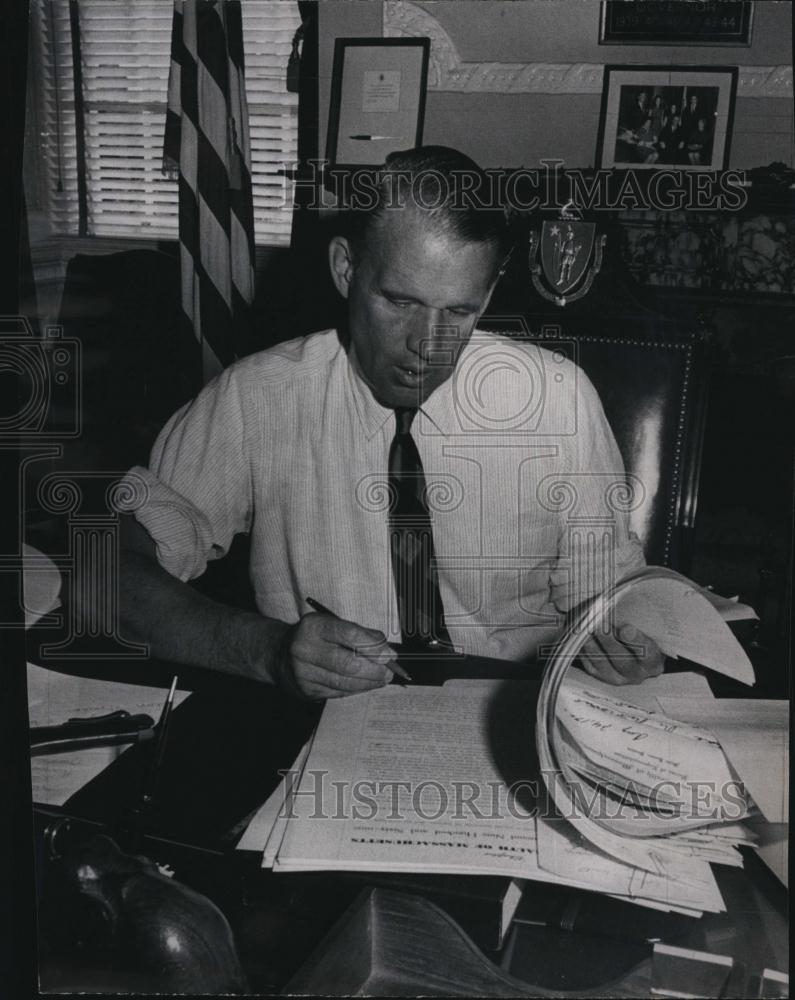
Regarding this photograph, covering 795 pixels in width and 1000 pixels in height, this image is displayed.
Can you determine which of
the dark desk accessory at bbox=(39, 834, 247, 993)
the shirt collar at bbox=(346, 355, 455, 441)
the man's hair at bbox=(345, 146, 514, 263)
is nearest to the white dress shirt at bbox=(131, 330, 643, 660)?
the shirt collar at bbox=(346, 355, 455, 441)

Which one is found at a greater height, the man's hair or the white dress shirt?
the man's hair

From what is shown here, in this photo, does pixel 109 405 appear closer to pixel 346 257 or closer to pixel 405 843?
pixel 346 257

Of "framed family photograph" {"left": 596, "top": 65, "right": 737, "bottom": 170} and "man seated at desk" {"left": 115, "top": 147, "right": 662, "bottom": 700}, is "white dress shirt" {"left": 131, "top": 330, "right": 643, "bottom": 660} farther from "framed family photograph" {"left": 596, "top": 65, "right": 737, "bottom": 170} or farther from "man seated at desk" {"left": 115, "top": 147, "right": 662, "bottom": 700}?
"framed family photograph" {"left": 596, "top": 65, "right": 737, "bottom": 170}

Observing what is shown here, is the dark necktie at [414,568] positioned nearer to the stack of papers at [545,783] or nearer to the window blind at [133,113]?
the stack of papers at [545,783]

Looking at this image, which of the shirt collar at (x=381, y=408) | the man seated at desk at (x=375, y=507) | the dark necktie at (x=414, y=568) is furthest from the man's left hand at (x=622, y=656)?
the shirt collar at (x=381, y=408)

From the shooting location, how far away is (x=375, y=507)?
2.86 ft

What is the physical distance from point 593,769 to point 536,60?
2.11ft

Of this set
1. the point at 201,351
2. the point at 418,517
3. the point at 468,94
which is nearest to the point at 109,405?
the point at 201,351

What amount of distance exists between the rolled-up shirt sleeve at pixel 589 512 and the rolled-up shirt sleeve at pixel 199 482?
0.31m

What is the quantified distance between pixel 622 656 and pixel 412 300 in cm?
39

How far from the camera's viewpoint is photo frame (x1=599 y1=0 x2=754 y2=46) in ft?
2.60

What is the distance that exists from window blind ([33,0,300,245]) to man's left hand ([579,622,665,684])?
48cm

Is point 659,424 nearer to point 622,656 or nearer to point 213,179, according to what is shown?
point 622,656

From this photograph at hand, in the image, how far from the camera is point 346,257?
2.69ft
